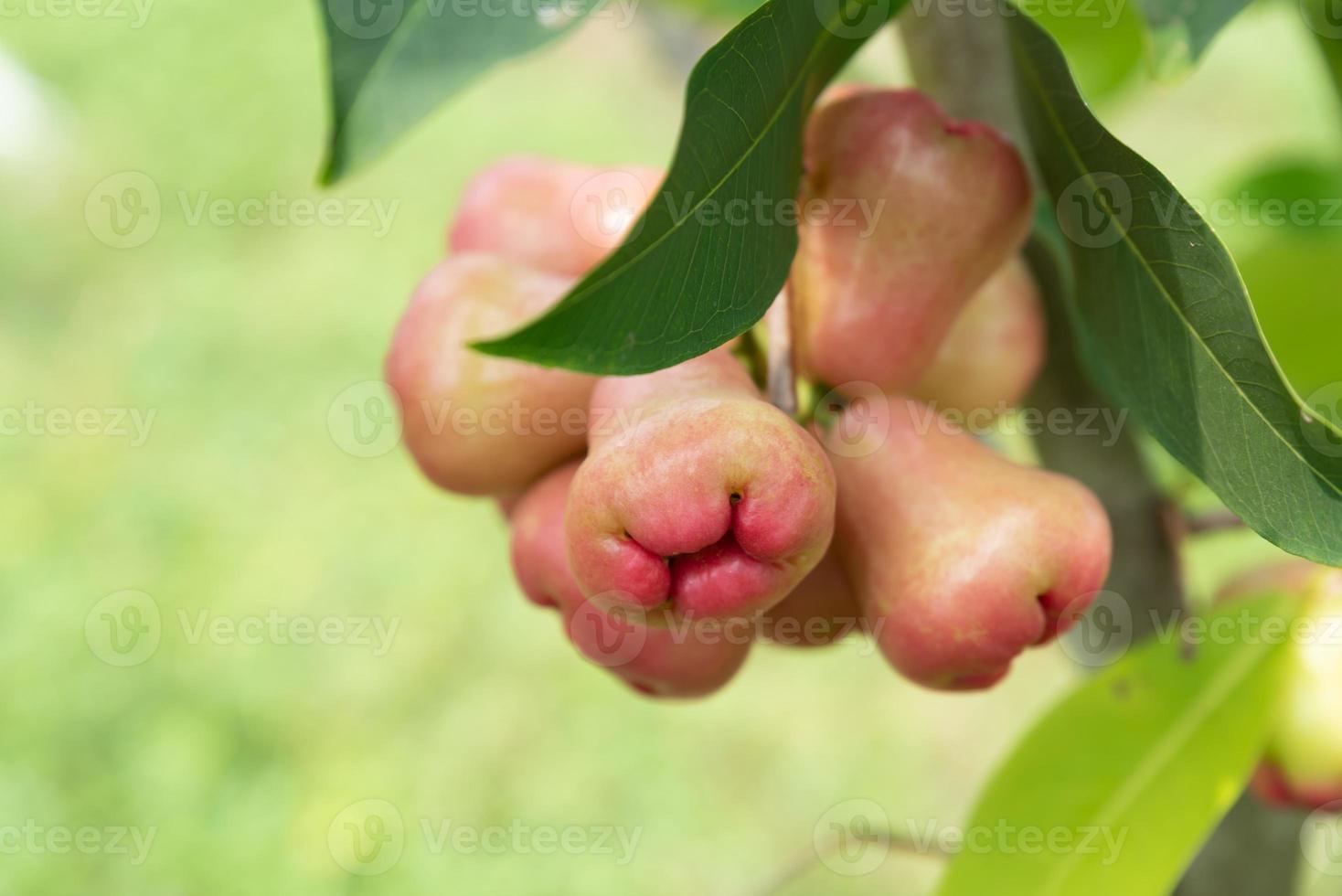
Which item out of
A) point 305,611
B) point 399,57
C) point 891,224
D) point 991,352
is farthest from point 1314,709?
point 305,611

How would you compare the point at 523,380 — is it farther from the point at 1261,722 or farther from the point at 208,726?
the point at 208,726

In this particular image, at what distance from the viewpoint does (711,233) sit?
489mm

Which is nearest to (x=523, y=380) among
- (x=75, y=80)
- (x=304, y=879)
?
(x=304, y=879)

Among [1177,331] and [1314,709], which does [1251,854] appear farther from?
[1177,331]

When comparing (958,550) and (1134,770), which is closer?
(958,550)

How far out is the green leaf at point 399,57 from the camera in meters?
0.68

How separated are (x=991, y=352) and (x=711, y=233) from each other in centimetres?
27

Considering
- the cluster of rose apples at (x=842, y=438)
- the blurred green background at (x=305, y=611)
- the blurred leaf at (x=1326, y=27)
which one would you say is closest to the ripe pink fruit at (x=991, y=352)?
the cluster of rose apples at (x=842, y=438)

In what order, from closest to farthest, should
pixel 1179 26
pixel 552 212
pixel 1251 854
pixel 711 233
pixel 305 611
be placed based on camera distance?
pixel 711 233 < pixel 1179 26 < pixel 552 212 < pixel 1251 854 < pixel 305 611

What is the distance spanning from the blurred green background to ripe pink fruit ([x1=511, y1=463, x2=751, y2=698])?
695 mm

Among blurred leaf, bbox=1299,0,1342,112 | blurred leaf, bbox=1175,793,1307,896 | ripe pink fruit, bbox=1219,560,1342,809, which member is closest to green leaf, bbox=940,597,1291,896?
ripe pink fruit, bbox=1219,560,1342,809

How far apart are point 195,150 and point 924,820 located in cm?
258

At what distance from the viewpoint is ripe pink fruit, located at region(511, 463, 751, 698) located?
23.9 inches

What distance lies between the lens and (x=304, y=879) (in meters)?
2.05
